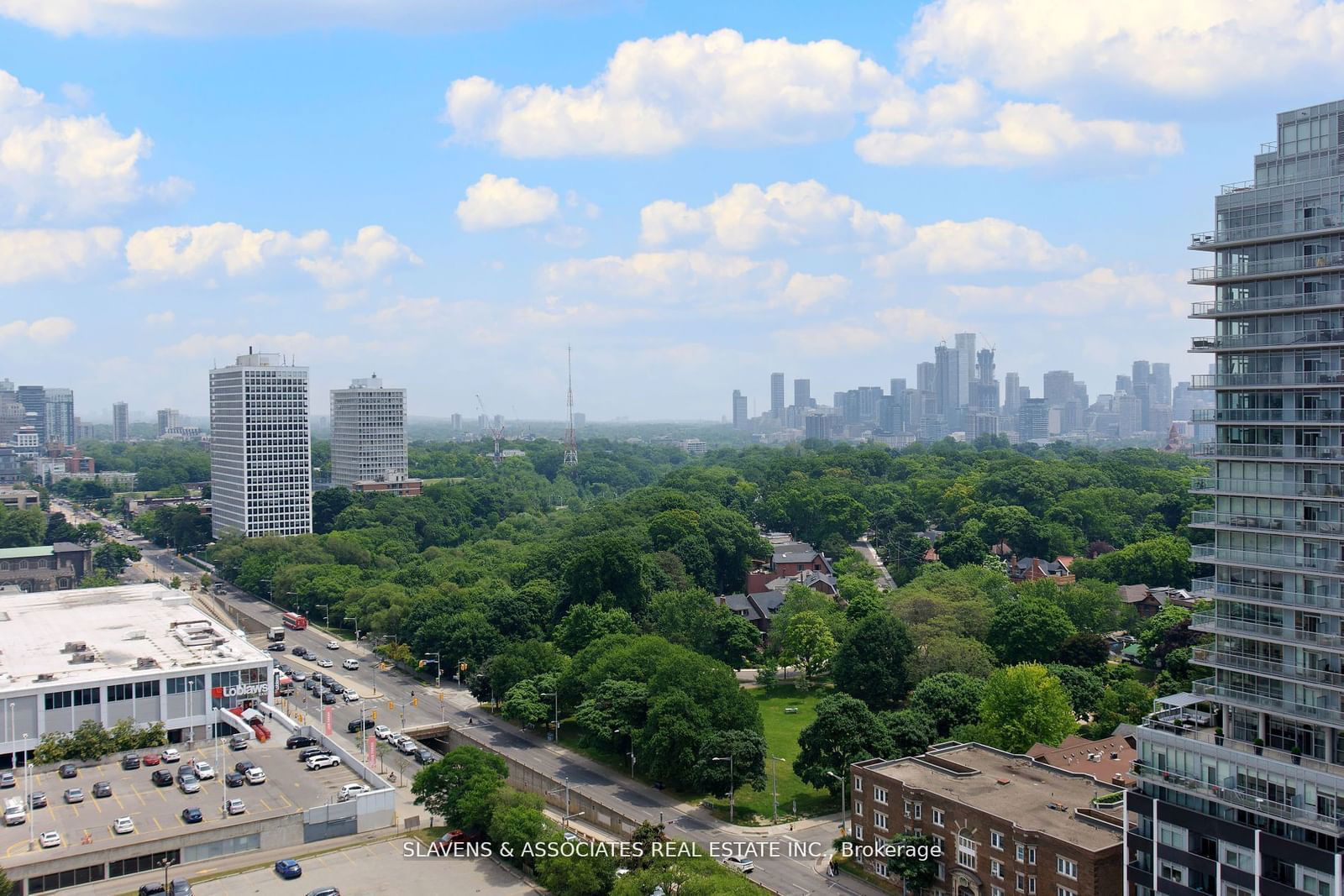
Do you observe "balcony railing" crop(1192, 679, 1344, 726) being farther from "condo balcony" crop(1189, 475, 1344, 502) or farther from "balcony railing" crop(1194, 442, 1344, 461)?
"balcony railing" crop(1194, 442, 1344, 461)

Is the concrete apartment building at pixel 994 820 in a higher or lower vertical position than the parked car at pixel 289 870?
higher

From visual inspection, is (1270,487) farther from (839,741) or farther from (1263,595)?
(839,741)

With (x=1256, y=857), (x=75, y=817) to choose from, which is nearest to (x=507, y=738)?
(x=75, y=817)

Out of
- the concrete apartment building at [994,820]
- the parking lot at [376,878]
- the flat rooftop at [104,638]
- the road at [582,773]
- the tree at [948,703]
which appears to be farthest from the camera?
the flat rooftop at [104,638]

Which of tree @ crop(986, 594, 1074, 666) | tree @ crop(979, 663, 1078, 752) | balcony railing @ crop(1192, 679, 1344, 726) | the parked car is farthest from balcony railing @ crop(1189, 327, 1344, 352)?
the parked car

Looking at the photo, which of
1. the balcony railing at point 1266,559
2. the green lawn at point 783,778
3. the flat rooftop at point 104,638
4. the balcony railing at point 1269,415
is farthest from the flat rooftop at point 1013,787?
the flat rooftop at point 104,638

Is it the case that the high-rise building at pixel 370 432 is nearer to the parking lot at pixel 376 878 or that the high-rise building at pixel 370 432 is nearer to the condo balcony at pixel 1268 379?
the parking lot at pixel 376 878
